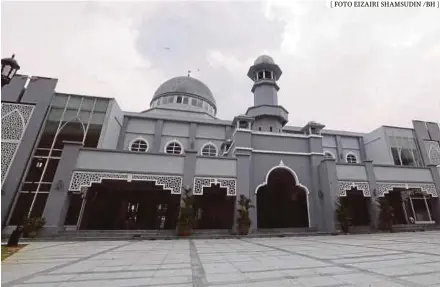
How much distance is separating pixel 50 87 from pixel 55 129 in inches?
119

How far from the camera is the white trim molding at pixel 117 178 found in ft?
35.3

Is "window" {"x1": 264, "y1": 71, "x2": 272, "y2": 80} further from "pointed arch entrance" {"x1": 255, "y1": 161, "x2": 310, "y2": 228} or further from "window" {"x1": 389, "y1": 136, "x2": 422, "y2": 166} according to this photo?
"window" {"x1": 389, "y1": 136, "x2": 422, "y2": 166}

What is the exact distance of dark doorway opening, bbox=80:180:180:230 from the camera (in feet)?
45.1

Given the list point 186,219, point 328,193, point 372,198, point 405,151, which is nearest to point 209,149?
point 186,219

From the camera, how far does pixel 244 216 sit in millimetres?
11367

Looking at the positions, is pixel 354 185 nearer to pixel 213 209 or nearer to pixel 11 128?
pixel 213 209

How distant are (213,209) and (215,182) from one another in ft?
13.2

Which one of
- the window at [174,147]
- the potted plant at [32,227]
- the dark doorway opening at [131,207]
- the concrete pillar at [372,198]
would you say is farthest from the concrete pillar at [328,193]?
the potted plant at [32,227]

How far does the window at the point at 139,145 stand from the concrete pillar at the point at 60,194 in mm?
5464

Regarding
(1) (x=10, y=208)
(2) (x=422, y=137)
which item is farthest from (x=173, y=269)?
(2) (x=422, y=137)

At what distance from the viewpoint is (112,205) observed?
14469mm

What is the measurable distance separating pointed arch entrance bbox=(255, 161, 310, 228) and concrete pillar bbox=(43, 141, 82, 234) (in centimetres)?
1074

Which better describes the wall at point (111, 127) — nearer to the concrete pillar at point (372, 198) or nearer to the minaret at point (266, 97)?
the minaret at point (266, 97)

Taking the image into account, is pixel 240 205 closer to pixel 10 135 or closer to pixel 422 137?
pixel 10 135
